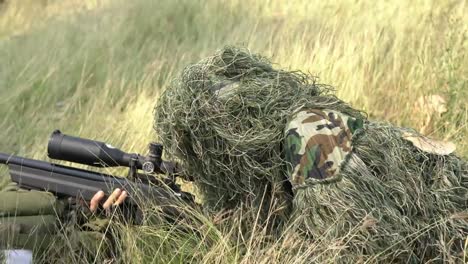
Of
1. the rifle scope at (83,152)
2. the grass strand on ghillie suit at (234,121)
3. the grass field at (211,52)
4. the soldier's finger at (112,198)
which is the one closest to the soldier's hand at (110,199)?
the soldier's finger at (112,198)

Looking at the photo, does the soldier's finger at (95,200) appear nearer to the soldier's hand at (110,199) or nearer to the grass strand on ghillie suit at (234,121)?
the soldier's hand at (110,199)

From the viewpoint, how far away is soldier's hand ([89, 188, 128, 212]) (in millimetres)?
2805

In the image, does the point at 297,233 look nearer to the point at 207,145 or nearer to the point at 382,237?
the point at 382,237

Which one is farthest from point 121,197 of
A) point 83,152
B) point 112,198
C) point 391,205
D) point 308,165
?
point 391,205

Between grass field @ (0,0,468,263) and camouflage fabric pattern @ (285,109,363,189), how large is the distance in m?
1.25

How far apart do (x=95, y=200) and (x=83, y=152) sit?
0.23 metres

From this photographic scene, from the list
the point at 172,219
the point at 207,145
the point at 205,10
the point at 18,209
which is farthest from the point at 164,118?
the point at 205,10

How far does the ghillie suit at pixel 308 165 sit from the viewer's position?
2408mm

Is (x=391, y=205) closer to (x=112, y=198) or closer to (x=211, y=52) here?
(x=112, y=198)

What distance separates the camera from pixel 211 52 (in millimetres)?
5523

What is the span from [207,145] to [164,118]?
229mm

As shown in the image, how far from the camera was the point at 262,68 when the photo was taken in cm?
278

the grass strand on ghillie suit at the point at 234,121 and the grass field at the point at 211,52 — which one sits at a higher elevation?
the grass strand on ghillie suit at the point at 234,121

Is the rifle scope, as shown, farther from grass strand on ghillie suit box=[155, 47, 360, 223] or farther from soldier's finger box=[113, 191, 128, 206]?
grass strand on ghillie suit box=[155, 47, 360, 223]
